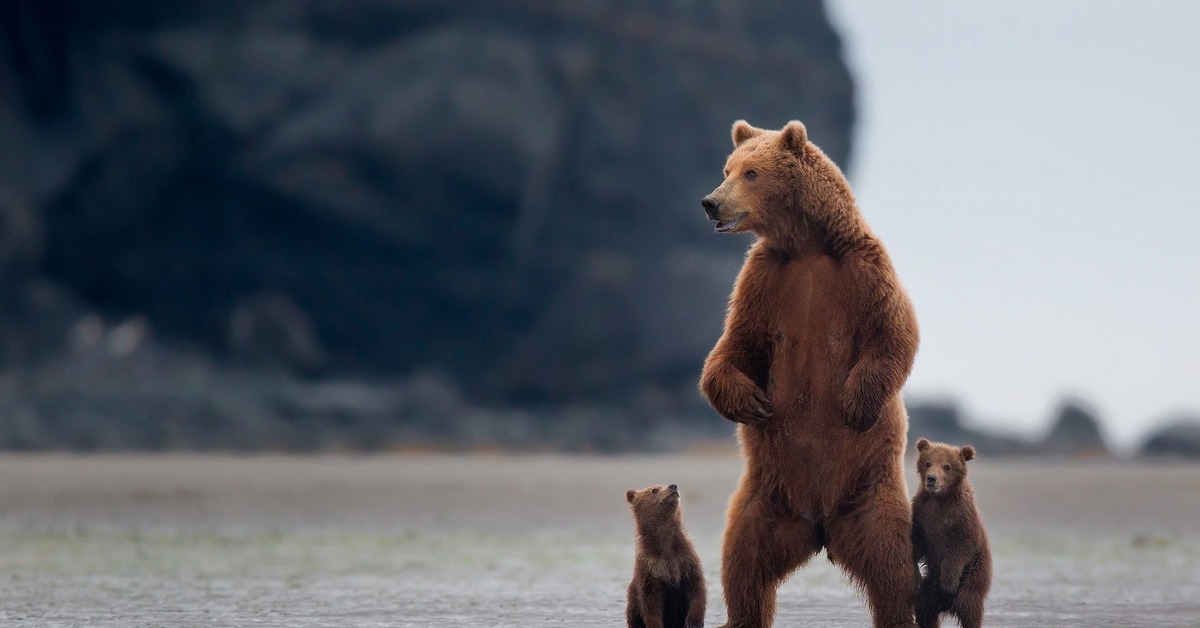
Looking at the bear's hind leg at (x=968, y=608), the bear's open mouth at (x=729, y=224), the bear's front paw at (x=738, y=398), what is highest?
the bear's open mouth at (x=729, y=224)

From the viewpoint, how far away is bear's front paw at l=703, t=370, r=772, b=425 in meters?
5.25

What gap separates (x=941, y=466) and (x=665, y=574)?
1.12m

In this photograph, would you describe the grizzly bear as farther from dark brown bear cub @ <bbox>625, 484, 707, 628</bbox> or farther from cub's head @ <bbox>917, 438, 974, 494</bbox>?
dark brown bear cub @ <bbox>625, 484, 707, 628</bbox>

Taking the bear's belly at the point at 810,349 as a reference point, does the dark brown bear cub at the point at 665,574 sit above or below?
below

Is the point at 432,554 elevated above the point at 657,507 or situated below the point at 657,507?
above

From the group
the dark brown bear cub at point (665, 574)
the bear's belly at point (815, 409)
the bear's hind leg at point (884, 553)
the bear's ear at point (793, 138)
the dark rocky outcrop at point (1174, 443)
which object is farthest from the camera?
the dark rocky outcrop at point (1174, 443)

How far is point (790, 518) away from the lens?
17.6 feet

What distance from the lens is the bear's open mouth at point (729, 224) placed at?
5.20 meters

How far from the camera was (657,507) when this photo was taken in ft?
18.4

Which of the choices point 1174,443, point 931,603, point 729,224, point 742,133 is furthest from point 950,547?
point 1174,443

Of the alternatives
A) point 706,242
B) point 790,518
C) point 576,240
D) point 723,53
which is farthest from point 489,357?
point 790,518

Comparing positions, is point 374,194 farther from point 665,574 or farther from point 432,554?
point 665,574

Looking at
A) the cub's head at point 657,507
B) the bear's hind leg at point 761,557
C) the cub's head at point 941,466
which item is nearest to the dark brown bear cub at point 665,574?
the cub's head at point 657,507

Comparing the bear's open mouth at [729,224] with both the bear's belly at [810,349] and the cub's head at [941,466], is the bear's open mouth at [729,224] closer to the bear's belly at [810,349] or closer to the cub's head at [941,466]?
the bear's belly at [810,349]
